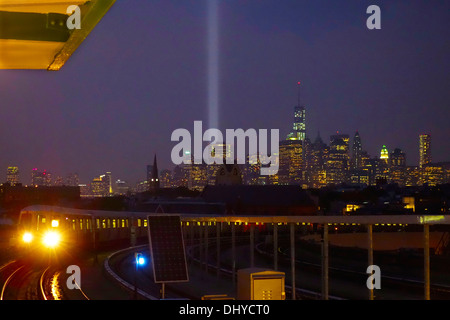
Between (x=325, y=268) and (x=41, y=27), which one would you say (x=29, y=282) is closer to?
(x=325, y=268)

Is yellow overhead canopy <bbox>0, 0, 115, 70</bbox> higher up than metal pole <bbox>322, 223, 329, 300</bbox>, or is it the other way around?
yellow overhead canopy <bbox>0, 0, 115, 70</bbox>

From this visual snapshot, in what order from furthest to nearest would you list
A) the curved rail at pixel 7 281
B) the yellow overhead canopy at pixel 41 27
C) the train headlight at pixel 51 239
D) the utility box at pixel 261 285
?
1. the train headlight at pixel 51 239
2. the curved rail at pixel 7 281
3. the utility box at pixel 261 285
4. the yellow overhead canopy at pixel 41 27

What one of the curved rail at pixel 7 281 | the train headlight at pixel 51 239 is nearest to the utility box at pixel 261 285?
the curved rail at pixel 7 281

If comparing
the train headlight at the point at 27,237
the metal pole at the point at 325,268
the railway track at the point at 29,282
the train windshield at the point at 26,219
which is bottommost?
Answer: the train headlight at the point at 27,237

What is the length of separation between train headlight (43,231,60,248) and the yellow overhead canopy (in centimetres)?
4041

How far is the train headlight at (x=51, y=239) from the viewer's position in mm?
43219

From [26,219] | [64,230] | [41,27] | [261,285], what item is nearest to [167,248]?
[261,285]

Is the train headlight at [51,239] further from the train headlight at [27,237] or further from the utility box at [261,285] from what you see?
the utility box at [261,285]

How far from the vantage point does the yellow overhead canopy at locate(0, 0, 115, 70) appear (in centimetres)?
397

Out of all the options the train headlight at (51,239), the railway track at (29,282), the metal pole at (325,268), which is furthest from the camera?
the train headlight at (51,239)

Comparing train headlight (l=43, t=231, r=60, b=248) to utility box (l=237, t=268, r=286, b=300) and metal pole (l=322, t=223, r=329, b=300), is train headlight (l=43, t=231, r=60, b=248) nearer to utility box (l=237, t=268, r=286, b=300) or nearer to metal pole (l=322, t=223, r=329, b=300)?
metal pole (l=322, t=223, r=329, b=300)

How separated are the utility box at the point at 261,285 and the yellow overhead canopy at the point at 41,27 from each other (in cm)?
1111

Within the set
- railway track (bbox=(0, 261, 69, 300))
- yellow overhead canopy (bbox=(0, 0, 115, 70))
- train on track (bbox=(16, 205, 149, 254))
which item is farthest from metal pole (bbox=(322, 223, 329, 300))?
train on track (bbox=(16, 205, 149, 254))
